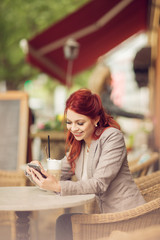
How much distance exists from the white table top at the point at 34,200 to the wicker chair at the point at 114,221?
0.41 feet

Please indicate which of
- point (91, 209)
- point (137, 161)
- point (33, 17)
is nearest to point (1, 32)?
point (33, 17)

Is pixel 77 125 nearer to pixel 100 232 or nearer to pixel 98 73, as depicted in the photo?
pixel 100 232

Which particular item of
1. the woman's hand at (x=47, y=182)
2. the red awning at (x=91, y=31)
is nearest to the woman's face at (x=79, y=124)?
the woman's hand at (x=47, y=182)

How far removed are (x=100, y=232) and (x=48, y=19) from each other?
355 inches

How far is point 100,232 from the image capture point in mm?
2072

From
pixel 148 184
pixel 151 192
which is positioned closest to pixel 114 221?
pixel 151 192

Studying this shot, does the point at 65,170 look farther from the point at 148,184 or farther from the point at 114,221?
the point at 148,184

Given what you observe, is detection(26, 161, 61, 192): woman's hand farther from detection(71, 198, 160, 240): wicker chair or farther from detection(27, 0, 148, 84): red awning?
detection(27, 0, 148, 84): red awning

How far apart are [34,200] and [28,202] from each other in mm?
76

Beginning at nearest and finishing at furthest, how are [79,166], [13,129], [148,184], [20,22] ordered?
1. [79,166]
2. [148,184]
3. [13,129]
4. [20,22]

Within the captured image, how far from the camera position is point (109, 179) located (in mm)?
2156

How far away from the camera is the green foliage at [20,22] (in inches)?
379

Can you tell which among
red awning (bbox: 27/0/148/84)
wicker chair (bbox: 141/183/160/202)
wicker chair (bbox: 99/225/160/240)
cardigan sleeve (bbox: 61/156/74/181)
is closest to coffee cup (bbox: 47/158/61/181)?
cardigan sleeve (bbox: 61/156/74/181)

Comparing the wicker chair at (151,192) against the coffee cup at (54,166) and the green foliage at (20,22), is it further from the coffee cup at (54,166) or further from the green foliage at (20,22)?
the green foliage at (20,22)
